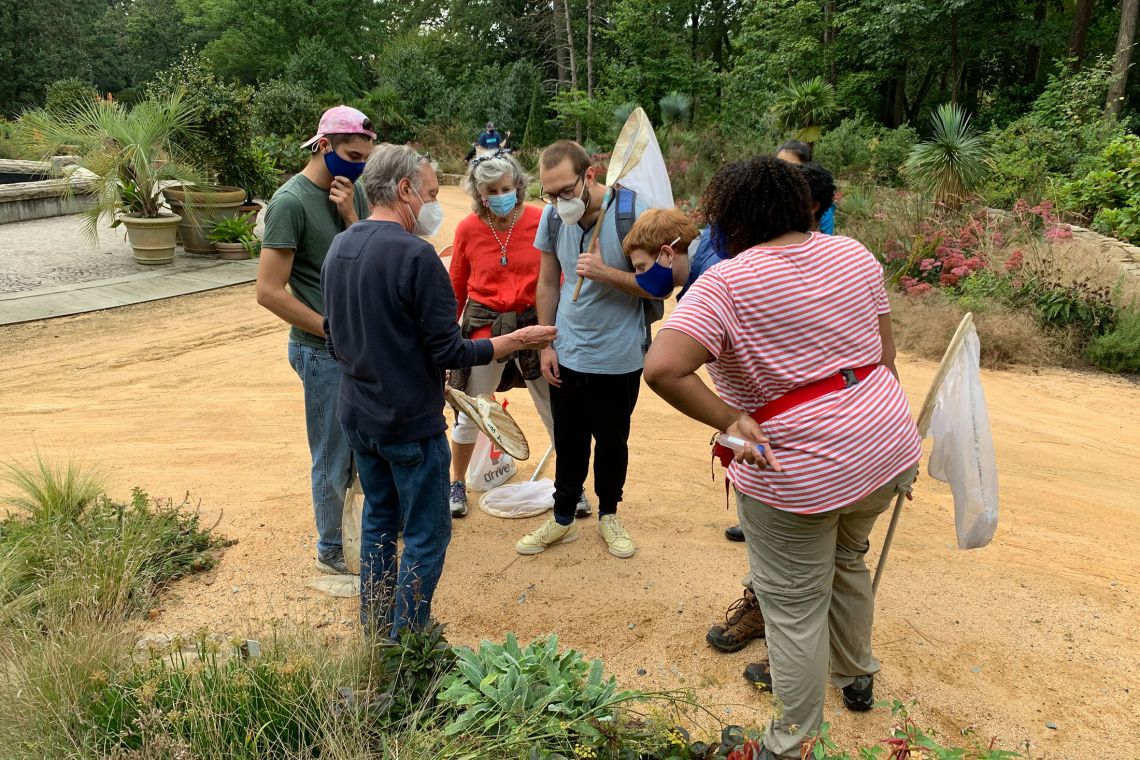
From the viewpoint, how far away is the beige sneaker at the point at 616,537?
12.3 ft

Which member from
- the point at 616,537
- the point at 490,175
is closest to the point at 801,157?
the point at 490,175

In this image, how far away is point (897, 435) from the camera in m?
2.23

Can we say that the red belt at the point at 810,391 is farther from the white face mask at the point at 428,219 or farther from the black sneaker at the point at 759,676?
the white face mask at the point at 428,219

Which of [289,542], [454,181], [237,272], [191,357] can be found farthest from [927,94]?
[289,542]

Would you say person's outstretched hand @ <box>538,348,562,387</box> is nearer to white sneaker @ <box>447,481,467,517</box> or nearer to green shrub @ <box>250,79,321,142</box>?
white sneaker @ <box>447,481,467,517</box>

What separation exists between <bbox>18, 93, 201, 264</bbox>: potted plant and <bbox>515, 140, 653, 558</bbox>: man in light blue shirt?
8.79 meters

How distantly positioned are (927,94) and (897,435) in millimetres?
24112

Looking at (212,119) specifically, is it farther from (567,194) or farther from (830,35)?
(830,35)

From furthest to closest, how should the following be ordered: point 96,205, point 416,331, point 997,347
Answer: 1. point 96,205
2. point 997,347
3. point 416,331

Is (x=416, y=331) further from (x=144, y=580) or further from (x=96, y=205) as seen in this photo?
(x=96, y=205)

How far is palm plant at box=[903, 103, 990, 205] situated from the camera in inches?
407

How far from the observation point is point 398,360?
2.62m

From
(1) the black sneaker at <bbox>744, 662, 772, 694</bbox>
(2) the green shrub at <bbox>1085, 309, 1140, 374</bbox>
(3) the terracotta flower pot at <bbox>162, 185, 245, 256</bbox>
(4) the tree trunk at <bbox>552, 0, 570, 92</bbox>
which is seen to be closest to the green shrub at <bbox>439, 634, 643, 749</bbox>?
(1) the black sneaker at <bbox>744, 662, 772, 694</bbox>

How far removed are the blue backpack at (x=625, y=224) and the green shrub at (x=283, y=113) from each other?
54.5 ft
